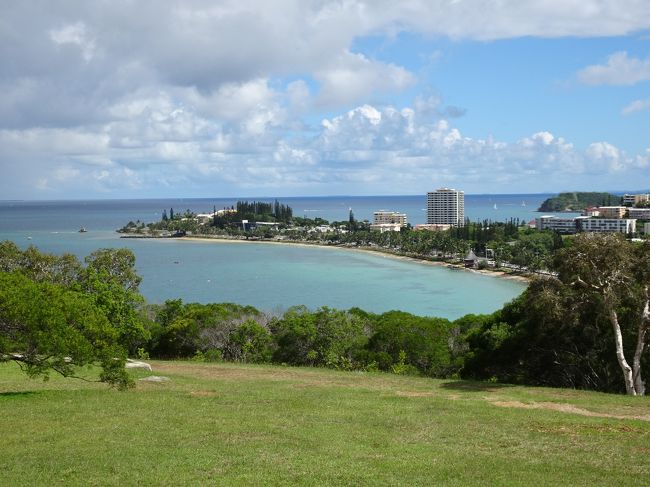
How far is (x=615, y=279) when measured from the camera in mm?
19500

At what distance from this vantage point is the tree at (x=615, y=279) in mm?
19500

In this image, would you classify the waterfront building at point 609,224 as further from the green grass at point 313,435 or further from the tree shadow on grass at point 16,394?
the tree shadow on grass at point 16,394

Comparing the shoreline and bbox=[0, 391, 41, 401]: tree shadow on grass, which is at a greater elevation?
bbox=[0, 391, 41, 401]: tree shadow on grass

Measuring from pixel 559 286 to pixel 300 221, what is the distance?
176 m

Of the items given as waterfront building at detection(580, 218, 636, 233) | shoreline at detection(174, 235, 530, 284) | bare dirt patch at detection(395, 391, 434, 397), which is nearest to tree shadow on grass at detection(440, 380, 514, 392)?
bare dirt patch at detection(395, 391, 434, 397)

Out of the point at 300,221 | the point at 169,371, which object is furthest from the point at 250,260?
the point at 169,371

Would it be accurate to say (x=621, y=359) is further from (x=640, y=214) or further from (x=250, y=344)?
(x=640, y=214)

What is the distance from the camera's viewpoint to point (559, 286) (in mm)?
20281

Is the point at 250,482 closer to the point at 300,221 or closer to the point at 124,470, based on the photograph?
the point at 124,470

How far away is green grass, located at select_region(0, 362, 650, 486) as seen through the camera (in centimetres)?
988

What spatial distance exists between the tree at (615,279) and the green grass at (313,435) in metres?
2.57

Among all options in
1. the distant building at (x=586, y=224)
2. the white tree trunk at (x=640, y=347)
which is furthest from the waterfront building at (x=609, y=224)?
the white tree trunk at (x=640, y=347)

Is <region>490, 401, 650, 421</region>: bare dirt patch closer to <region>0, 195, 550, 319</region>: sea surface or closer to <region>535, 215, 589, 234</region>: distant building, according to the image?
<region>0, 195, 550, 319</region>: sea surface

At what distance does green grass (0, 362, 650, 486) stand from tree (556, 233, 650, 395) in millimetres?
2574
